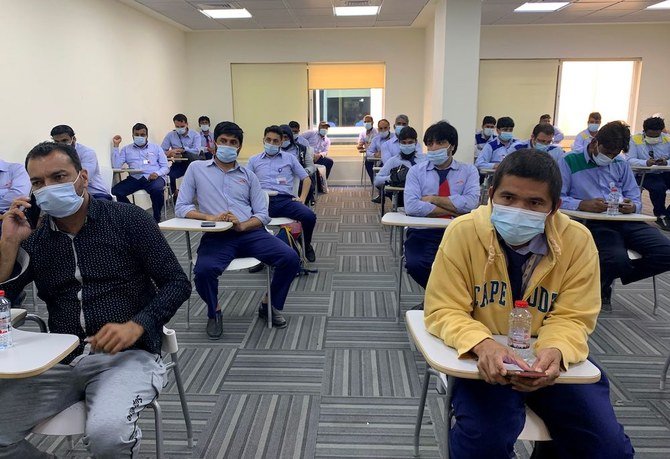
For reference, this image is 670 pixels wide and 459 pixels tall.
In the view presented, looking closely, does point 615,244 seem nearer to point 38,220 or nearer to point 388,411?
point 388,411

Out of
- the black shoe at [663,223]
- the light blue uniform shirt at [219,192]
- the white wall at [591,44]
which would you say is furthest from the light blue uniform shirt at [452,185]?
the white wall at [591,44]

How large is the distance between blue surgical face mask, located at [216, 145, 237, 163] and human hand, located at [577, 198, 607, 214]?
244 centimetres

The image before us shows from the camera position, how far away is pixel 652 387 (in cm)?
252

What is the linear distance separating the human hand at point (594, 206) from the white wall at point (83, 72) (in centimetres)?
493

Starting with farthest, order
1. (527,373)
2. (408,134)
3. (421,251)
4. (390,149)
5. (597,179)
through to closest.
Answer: (390,149), (408,134), (597,179), (421,251), (527,373)

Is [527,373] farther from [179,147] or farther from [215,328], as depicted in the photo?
[179,147]

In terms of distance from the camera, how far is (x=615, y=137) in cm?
322

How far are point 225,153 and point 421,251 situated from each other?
1541mm

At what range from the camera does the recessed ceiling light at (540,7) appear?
709 cm

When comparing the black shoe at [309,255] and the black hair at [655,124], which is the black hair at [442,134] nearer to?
the black shoe at [309,255]

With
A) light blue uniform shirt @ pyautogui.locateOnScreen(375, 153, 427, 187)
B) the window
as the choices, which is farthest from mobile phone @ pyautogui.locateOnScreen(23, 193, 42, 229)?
the window

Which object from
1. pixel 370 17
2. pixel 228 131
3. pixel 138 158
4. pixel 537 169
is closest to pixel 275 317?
pixel 228 131

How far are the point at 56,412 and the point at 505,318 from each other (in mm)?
1481

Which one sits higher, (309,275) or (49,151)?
(49,151)
